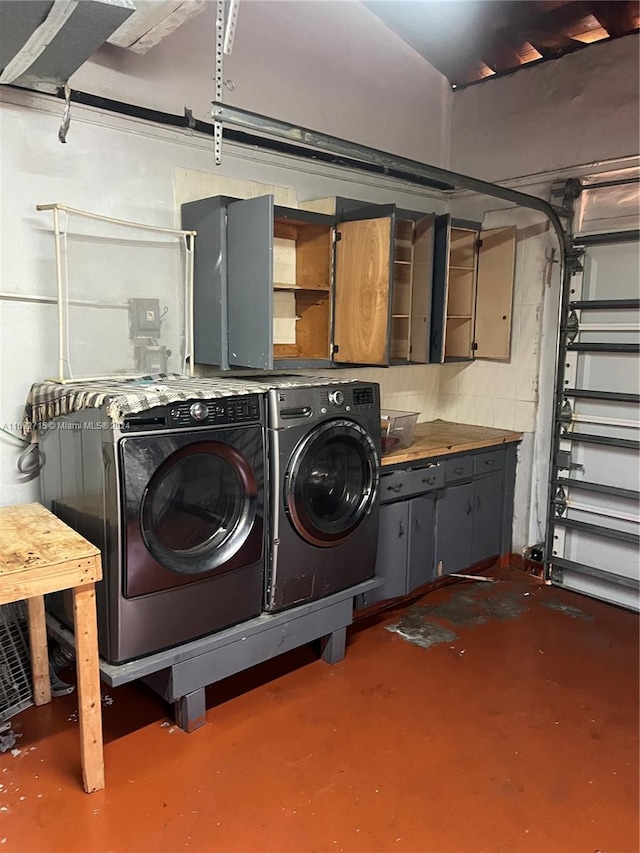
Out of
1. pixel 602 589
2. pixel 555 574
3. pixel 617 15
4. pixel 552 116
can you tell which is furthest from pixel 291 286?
pixel 602 589

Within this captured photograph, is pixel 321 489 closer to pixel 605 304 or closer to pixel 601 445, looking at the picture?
pixel 601 445

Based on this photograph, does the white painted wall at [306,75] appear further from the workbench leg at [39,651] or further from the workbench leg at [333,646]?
the workbench leg at [333,646]

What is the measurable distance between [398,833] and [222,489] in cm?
132

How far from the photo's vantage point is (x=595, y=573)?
374cm

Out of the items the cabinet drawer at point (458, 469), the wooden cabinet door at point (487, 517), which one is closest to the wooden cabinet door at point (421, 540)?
the cabinet drawer at point (458, 469)

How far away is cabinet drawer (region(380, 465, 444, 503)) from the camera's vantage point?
10.8 feet

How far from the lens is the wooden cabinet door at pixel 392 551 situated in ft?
10.8

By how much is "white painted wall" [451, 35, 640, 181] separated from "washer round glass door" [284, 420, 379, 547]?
2314 mm

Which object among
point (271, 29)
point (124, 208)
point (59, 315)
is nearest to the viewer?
point (59, 315)

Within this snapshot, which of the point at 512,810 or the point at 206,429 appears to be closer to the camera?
the point at 512,810

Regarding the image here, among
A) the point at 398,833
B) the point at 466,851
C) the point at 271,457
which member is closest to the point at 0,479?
the point at 271,457

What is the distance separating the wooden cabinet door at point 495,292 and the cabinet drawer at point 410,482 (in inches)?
44.4

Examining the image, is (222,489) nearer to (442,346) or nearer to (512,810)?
(512,810)

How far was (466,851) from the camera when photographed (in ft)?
6.27
